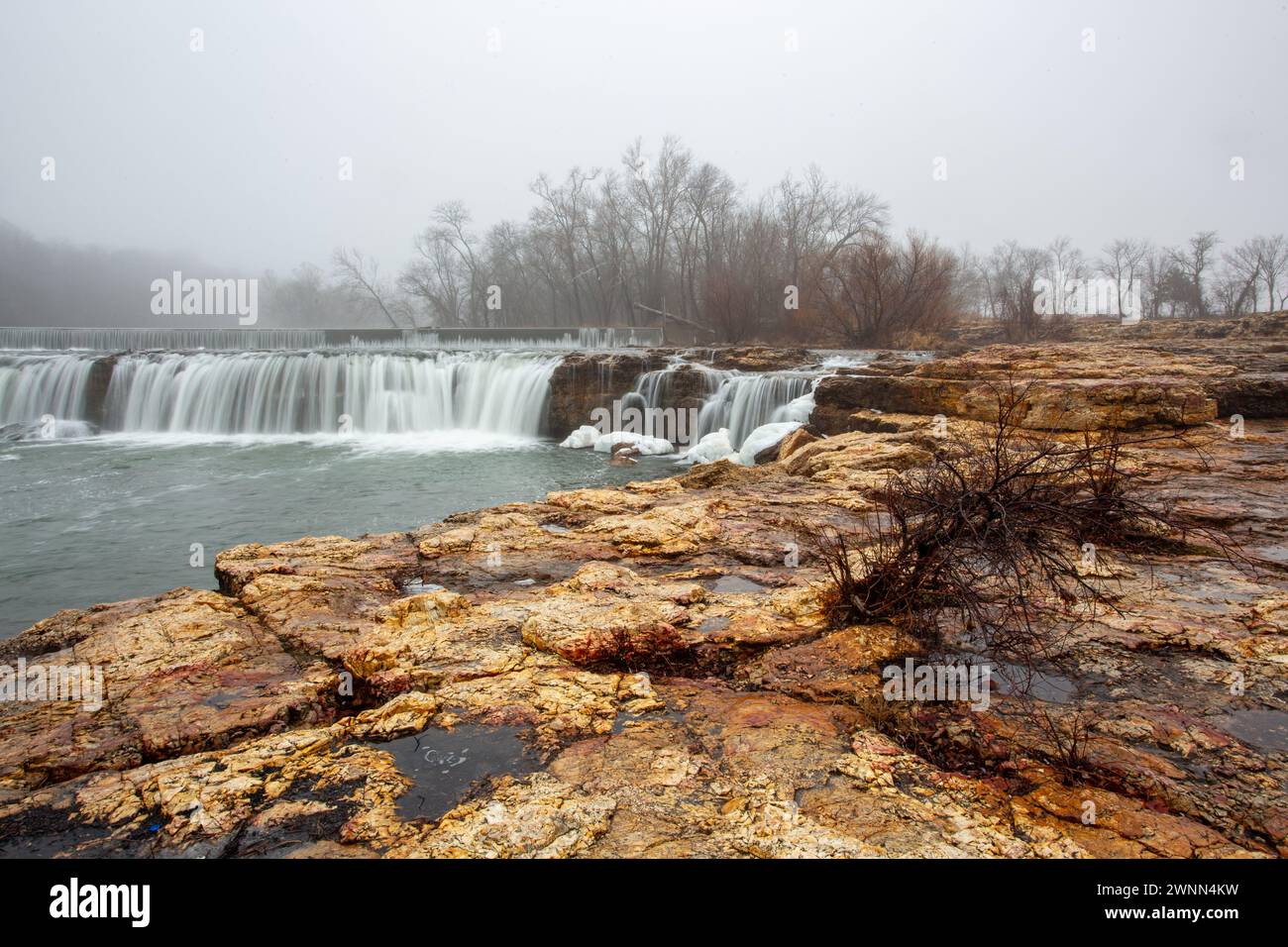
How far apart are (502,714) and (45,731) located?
1.96m

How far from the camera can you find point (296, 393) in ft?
69.1

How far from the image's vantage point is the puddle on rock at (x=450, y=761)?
84.0 inches

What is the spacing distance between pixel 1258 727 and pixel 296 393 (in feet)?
76.7

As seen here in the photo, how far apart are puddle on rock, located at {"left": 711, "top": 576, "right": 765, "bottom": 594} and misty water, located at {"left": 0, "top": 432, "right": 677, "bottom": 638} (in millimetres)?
6255

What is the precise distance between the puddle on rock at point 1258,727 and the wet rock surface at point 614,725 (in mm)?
11

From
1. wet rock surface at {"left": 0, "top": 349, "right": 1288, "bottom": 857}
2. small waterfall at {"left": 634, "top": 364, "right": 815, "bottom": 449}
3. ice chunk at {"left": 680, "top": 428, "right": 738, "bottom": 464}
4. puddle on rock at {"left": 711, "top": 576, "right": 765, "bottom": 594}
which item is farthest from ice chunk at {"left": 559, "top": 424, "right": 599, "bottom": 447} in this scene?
puddle on rock at {"left": 711, "top": 576, "right": 765, "bottom": 594}

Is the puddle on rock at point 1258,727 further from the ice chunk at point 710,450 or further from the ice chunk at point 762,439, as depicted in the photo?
the ice chunk at point 710,450

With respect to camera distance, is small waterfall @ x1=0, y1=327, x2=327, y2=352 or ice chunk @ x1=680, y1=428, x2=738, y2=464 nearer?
ice chunk @ x1=680, y1=428, x2=738, y2=464

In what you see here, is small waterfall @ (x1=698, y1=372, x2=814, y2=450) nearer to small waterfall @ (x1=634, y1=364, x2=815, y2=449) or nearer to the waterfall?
small waterfall @ (x1=634, y1=364, x2=815, y2=449)

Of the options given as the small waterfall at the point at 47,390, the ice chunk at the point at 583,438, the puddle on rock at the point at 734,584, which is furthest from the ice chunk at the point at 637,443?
the small waterfall at the point at 47,390

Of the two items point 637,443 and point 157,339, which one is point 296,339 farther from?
point 637,443

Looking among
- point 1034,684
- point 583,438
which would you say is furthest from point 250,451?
point 1034,684

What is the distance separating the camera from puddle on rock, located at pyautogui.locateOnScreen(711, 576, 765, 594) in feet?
13.5
